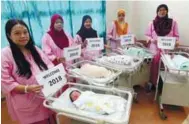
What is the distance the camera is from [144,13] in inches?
146

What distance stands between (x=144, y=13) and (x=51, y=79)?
2821 millimetres

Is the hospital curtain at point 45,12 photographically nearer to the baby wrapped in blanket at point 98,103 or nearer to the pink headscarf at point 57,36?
the pink headscarf at point 57,36

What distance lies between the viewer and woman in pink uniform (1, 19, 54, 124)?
54.5 inches

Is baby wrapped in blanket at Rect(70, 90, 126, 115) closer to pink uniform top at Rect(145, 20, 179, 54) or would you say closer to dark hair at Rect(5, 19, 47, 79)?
dark hair at Rect(5, 19, 47, 79)

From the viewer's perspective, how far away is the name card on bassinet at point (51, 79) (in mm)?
1374

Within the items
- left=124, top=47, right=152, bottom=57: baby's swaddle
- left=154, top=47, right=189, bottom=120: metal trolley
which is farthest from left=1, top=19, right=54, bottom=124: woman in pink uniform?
left=154, top=47, right=189, bottom=120: metal trolley

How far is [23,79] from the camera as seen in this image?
1.47m

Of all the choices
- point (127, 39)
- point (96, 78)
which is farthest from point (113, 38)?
point (96, 78)

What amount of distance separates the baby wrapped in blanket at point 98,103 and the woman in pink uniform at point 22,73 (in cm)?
29

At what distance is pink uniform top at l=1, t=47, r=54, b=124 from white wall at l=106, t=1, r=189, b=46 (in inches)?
104

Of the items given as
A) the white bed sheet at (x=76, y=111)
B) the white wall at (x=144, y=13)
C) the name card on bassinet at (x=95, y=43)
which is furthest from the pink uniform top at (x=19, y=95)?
the white wall at (x=144, y=13)

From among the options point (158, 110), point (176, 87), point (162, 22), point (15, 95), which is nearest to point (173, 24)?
point (162, 22)

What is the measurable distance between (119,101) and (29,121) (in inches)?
29.7

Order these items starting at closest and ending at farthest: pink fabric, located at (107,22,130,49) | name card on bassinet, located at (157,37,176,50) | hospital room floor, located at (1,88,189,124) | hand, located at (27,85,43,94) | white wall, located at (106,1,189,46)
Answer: hand, located at (27,85,43,94)
hospital room floor, located at (1,88,189,124)
name card on bassinet, located at (157,37,176,50)
pink fabric, located at (107,22,130,49)
white wall, located at (106,1,189,46)
